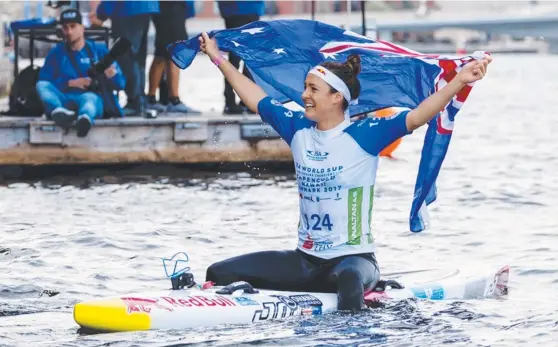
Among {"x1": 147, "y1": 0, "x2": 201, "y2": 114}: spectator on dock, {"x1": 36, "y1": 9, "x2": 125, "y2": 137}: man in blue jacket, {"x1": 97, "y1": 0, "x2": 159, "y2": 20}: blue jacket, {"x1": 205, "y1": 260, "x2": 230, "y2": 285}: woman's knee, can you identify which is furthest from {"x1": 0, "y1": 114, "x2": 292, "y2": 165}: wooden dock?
{"x1": 205, "y1": 260, "x2": 230, "y2": 285}: woman's knee

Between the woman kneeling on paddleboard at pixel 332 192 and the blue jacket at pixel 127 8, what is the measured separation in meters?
7.64

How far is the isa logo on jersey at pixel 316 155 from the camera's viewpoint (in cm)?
836

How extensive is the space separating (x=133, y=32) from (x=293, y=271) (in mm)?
8303

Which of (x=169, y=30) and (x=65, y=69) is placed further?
(x=169, y=30)

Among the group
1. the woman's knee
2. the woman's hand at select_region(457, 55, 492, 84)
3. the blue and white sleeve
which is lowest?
the woman's knee

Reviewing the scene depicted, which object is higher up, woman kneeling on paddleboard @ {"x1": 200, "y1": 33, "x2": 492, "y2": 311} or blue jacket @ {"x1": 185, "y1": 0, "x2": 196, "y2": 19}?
blue jacket @ {"x1": 185, "y1": 0, "x2": 196, "y2": 19}

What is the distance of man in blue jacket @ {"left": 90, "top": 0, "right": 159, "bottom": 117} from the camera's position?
1598cm

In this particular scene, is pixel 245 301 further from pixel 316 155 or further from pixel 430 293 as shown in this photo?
pixel 430 293

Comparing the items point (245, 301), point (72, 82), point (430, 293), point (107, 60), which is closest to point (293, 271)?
point (245, 301)

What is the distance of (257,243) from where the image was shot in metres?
12.4

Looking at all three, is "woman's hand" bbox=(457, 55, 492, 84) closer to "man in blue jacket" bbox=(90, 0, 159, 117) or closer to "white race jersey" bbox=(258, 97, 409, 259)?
"white race jersey" bbox=(258, 97, 409, 259)

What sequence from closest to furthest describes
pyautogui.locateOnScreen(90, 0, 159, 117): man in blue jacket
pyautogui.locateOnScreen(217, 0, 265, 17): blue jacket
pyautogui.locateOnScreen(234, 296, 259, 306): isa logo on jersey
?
1. pyautogui.locateOnScreen(234, 296, 259, 306): isa logo on jersey
2. pyautogui.locateOnScreen(90, 0, 159, 117): man in blue jacket
3. pyautogui.locateOnScreen(217, 0, 265, 17): blue jacket

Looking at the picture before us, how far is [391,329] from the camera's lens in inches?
328

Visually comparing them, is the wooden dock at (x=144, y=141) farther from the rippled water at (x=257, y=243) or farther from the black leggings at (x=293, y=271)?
the black leggings at (x=293, y=271)
